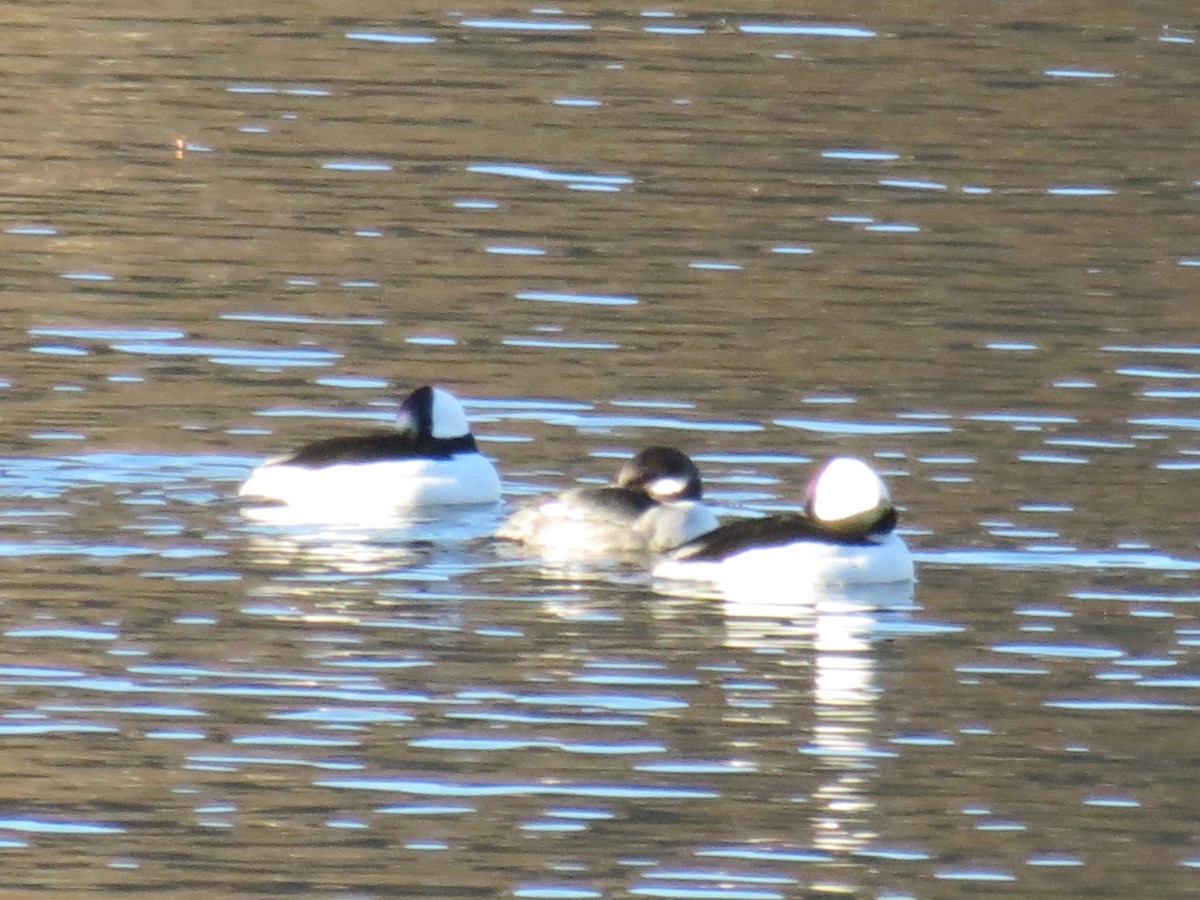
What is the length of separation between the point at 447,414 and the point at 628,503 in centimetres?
153

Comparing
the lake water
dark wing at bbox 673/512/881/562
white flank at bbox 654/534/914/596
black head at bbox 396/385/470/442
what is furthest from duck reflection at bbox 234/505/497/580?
white flank at bbox 654/534/914/596

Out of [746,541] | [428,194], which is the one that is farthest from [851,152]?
[746,541]

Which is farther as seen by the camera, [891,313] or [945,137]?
[945,137]

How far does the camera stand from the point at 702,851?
35.4ft

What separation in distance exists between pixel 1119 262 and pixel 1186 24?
359 inches

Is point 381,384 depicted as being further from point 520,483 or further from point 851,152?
point 851,152

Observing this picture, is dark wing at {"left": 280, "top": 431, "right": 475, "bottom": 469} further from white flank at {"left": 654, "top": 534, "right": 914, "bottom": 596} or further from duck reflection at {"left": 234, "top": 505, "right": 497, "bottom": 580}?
white flank at {"left": 654, "top": 534, "right": 914, "bottom": 596}

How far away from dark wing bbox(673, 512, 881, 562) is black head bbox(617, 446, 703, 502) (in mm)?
529

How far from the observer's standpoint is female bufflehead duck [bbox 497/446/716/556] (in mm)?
15070

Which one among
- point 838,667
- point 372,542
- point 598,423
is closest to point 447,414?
point 372,542

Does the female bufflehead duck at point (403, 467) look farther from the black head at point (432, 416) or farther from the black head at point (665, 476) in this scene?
the black head at point (665, 476)

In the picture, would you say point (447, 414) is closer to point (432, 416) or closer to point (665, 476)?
point (432, 416)

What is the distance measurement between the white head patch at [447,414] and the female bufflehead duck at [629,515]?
3.01 feet

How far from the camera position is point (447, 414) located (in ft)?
53.7
